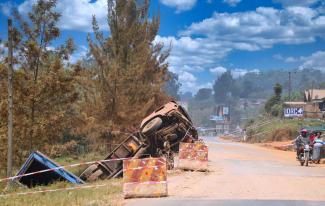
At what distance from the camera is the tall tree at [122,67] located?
2733 cm

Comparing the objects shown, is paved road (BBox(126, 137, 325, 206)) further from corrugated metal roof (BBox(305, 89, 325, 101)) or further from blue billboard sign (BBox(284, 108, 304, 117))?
corrugated metal roof (BBox(305, 89, 325, 101))

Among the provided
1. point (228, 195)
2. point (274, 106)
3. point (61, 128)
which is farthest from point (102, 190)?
point (274, 106)

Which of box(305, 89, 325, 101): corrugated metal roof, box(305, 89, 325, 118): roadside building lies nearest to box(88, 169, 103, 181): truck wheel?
box(305, 89, 325, 118): roadside building

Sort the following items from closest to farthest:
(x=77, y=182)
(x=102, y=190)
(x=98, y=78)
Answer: (x=102, y=190) < (x=77, y=182) < (x=98, y=78)

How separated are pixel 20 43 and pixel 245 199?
12711 millimetres

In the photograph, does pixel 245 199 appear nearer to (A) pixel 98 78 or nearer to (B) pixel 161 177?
(B) pixel 161 177

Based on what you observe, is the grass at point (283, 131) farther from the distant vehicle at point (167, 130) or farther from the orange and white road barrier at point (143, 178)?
the orange and white road barrier at point (143, 178)

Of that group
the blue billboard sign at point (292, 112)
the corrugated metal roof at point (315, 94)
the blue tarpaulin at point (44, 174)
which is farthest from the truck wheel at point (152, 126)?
the corrugated metal roof at point (315, 94)

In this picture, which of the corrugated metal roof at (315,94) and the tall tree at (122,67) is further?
the corrugated metal roof at (315,94)

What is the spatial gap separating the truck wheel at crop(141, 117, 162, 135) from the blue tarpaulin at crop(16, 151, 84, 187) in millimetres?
4956

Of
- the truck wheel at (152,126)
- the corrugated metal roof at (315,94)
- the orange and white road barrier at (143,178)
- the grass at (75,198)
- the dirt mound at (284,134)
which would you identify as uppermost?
the corrugated metal roof at (315,94)

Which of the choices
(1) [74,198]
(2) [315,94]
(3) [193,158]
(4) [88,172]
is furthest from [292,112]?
(1) [74,198]

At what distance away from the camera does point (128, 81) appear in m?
A: 27.8

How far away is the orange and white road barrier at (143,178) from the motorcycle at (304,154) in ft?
47.6
